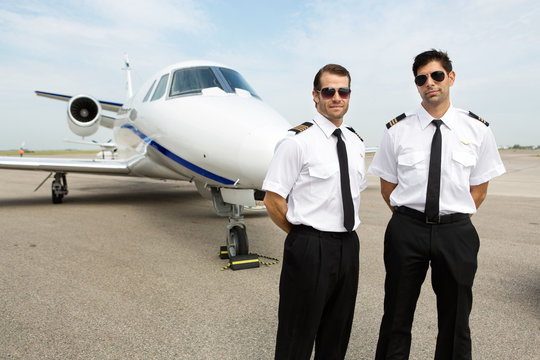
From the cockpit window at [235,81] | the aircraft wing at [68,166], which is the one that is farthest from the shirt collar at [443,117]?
the aircraft wing at [68,166]

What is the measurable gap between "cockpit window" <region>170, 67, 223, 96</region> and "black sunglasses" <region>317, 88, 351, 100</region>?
3925 mm

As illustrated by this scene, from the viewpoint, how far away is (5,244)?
5988 millimetres

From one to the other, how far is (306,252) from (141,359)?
1.53m

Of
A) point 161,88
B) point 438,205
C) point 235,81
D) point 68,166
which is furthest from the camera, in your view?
point 68,166

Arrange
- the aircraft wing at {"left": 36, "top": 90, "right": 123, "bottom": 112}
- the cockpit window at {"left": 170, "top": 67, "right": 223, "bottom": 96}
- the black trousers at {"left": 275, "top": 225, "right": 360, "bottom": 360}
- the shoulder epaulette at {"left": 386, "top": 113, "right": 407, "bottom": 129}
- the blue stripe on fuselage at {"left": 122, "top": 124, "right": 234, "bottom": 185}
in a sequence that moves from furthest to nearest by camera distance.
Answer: the aircraft wing at {"left": 36, "top": 90, "right": 123, "bottom": 112}, the cockpit window at {"left": 170, "top": 67, "right": 223, "bottom": 96}, the blue stripe on fuselage at {"left": 122, "top": 124, "right": 234, "bottom": 185}, the shoulder epaulette at {"left": 386, "top": 113, "right": 407, "bottom": 129}, the black trousers at {"left": 275, "top": 225, "right": 360, "bottom": 360}

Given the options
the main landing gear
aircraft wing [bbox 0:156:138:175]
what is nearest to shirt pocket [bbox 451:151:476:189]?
the main landing gear

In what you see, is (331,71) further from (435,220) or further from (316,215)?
(435,220)

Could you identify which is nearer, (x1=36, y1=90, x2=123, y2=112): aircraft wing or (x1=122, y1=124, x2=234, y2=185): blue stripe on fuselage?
(x1=122, y1=124, x2=234, y2=185): blue stripe on fuselage

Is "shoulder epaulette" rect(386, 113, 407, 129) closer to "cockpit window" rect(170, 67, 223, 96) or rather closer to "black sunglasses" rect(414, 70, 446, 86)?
"black sunglasses" rect(414, 70, 446, 86)

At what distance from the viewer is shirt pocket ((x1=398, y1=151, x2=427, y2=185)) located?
2.21 meters

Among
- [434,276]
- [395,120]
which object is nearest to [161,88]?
[395,120]

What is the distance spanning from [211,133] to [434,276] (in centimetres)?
313

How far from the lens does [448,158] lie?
2.20 metres

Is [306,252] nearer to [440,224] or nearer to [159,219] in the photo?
[440,224]
